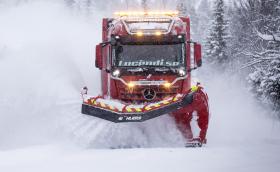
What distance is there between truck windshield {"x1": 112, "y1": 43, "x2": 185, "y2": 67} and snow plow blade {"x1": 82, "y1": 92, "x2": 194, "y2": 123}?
1.66m

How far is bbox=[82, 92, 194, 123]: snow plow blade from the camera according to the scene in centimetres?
883

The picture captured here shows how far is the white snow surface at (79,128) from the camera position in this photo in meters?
6.69

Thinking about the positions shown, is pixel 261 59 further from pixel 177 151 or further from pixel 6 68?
pixel 6 68

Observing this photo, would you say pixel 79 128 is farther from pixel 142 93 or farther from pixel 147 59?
pixel 147 59

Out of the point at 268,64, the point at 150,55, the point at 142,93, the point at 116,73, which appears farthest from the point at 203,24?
the point at 142,93

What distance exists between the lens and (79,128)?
1091 cm

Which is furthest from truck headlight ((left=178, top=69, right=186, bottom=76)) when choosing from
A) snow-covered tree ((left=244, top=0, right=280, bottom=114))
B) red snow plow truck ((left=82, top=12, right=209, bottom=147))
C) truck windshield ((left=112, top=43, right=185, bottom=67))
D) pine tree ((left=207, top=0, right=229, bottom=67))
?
pine tree ((left=207, top=0, right=229, bottom=67))

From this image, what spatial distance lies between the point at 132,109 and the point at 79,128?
2.41 metres

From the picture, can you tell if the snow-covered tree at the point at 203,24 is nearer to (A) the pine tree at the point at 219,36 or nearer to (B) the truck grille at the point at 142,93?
(A) the pine tree at the point at 219,36

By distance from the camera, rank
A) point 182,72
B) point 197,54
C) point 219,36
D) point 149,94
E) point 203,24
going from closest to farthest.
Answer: point 149,94 < point 182,72 < point 197,54 < point 219,36 < point 203,24

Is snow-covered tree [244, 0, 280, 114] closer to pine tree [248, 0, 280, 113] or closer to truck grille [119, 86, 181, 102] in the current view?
pine tree [248, 0, 280, 113]

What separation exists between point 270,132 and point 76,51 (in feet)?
29.4

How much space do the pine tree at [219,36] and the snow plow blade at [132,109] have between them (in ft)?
130

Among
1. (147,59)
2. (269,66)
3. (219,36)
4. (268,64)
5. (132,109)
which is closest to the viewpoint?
(132,109)
